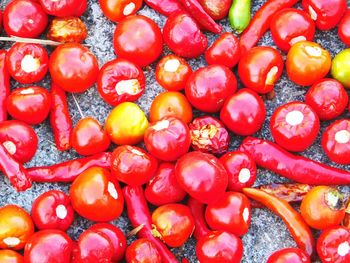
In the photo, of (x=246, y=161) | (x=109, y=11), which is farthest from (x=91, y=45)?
(x=246, y=161)

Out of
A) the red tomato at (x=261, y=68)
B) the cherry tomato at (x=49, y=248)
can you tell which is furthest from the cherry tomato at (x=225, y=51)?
the cherry tomato at (x=49, y=248)

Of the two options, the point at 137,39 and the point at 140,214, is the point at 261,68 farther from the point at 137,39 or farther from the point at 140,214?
the point at 140,214

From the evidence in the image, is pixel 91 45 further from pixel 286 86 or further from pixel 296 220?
pixel 296 220

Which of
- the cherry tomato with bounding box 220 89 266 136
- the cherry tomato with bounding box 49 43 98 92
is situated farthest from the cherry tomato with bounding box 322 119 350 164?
the cherry tomato with bounding box 49 43 98 92

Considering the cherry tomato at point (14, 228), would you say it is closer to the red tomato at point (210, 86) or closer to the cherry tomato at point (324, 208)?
the red tomato at point (210, 86)

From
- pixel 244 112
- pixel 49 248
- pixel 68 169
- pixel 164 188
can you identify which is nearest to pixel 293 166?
pixel 244 112

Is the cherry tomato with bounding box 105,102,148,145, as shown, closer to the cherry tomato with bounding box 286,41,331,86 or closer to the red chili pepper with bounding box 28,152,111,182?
the red chili pepper with bounding box 28,152,111,182
